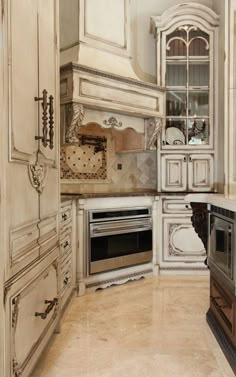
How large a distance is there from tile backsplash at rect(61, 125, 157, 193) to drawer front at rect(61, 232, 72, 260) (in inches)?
38.0

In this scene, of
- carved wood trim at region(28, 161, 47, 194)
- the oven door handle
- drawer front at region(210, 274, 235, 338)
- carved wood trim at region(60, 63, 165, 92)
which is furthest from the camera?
the oven door handle

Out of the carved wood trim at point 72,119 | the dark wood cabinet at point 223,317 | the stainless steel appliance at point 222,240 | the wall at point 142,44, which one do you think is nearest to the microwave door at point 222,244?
the stainless steel appliance at point 222,240

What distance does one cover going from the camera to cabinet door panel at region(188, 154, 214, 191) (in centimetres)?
409

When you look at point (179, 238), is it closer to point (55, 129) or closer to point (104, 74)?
point (104, 74)

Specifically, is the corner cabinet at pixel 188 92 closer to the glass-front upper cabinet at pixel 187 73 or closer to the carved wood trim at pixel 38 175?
the glass-front upper cabinet at pixel 187 73


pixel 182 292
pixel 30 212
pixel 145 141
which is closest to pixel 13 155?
pixel 30 212

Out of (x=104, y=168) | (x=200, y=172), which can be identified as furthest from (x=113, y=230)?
(x=200, y=172)

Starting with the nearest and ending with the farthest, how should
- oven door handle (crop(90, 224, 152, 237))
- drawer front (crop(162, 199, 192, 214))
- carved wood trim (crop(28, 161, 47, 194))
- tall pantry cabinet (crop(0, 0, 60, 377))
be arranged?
tall pantry cabinet (crop(0, 0, 60, 377))
carved wood trim (crop(28, 161, 47, 194))
oven door handle (crop(90, 224, 152, 237))
drawer front (crop(162, 199, 192, 214))

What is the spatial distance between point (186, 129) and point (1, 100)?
3152mm

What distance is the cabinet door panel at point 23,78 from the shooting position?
1399 millimetres

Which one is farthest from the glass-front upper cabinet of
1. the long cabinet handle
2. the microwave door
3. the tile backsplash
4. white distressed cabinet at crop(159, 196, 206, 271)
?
the long cabinet handle

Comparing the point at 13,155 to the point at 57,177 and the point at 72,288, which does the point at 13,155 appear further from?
the point at 72,288

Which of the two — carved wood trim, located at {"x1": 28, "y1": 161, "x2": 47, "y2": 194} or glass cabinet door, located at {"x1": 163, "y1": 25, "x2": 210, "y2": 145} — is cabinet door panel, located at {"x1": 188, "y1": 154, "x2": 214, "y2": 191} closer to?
glass cabinet door, located at {"x1": 163, "y1": 25, "x2": 210, "y2": 145}

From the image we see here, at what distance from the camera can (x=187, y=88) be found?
4152 mm
